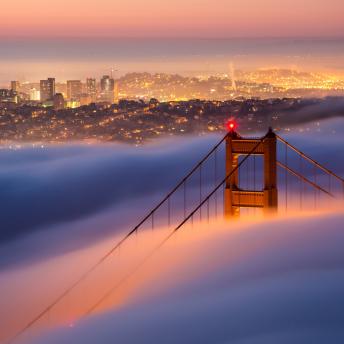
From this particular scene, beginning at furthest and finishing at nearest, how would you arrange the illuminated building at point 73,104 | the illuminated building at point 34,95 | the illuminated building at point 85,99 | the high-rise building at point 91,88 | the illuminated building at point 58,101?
the illuminated building at point 34,95, the high-rise building at point 91,88, the illuminated building at point 85,99, the illuminated building at point 73,104, the illuminated building at point 58,101

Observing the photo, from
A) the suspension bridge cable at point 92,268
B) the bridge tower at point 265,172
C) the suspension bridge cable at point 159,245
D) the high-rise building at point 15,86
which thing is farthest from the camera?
the high-rise building at point 15,86

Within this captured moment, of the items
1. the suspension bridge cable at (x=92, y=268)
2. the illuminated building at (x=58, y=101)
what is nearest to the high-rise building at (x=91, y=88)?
the illuminated building at (x=58, y=101)

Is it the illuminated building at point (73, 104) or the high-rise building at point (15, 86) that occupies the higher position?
the high-rise building at point (15, 86)

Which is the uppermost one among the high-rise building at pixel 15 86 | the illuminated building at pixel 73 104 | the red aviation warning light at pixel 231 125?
the red aviation warning light at pixel 231 125

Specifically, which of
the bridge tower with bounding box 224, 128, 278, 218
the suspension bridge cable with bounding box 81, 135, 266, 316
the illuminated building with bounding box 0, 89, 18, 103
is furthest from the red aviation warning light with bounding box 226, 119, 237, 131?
the illuminated building with bounding box 0, 89, 18, 103

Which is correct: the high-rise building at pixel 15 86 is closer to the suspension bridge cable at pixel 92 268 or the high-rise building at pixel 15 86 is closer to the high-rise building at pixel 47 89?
the high-rise building at pixel 47 89

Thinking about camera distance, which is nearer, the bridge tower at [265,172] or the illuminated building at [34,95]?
the bridge tower at [265,172]
